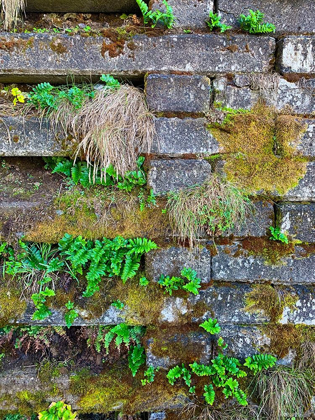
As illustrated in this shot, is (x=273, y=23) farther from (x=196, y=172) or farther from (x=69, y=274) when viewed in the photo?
(x=69, y=274)

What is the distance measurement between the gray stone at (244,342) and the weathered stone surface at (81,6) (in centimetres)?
310

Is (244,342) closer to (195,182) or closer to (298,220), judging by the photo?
(298,220)

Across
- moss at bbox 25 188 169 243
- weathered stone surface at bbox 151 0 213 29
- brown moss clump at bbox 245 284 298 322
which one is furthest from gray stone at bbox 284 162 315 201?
weathered stone surface at bbox 151 0 213 29

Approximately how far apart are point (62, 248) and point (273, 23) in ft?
9.02

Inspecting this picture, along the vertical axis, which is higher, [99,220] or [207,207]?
[207,207]

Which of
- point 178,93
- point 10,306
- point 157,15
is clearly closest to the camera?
point 157,15

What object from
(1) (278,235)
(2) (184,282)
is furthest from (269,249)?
(2) (184,282)

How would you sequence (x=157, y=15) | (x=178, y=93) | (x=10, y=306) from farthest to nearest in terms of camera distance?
(x=10, y=306) → (x=178, y=93) → (x=157, y=15)

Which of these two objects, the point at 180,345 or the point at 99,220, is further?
the point at 180,345

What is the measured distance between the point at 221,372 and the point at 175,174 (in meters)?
1.80

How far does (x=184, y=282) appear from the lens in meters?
2.69

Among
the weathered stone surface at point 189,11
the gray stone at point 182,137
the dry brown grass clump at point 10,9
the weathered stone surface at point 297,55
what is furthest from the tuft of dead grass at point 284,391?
the dry brown grass clump at point 10,9

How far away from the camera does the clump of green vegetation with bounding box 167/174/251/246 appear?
2.59 m

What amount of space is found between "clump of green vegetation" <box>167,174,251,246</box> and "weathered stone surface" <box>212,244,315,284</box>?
26 centimetres
